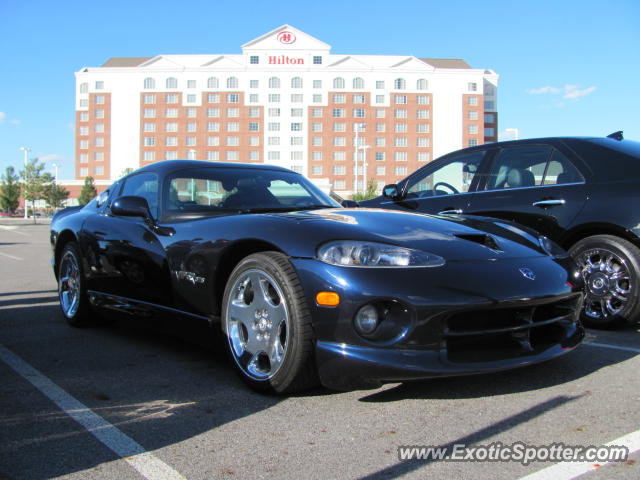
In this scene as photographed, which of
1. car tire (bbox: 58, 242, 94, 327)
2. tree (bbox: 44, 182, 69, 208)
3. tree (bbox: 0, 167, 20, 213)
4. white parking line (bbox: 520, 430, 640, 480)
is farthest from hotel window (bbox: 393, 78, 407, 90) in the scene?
white parking line (bbox: 520, 430, 640, 480)

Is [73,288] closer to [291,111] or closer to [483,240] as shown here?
[483,240]

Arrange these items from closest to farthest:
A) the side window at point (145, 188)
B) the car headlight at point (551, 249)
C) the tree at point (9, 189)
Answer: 1. the car headlight at point (551, 249)
2. the side window at point (145, 188)
3. the tree at point (9, 189)

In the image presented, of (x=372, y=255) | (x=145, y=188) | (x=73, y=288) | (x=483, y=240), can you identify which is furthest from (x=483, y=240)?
(x=73, y=288)

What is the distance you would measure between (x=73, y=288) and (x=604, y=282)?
160 inches

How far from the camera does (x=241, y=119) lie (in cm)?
8669

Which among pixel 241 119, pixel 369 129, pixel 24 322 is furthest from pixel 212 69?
pixel 24 322

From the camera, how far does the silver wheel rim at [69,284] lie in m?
4.63

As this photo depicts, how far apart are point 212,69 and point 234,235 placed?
8708cm

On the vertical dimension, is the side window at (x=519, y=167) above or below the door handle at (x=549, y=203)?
above

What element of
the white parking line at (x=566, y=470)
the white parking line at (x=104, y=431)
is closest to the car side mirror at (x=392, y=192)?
the white parking line at (x=104, y=431)

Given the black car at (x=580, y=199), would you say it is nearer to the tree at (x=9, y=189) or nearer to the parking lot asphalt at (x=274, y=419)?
the parking lot asphalt at (x=274, y=419)

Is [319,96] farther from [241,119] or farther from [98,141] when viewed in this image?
[98,141]

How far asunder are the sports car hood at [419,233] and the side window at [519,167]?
4.73ft

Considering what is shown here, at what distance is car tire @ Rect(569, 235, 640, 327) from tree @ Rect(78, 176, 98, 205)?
261 feet
